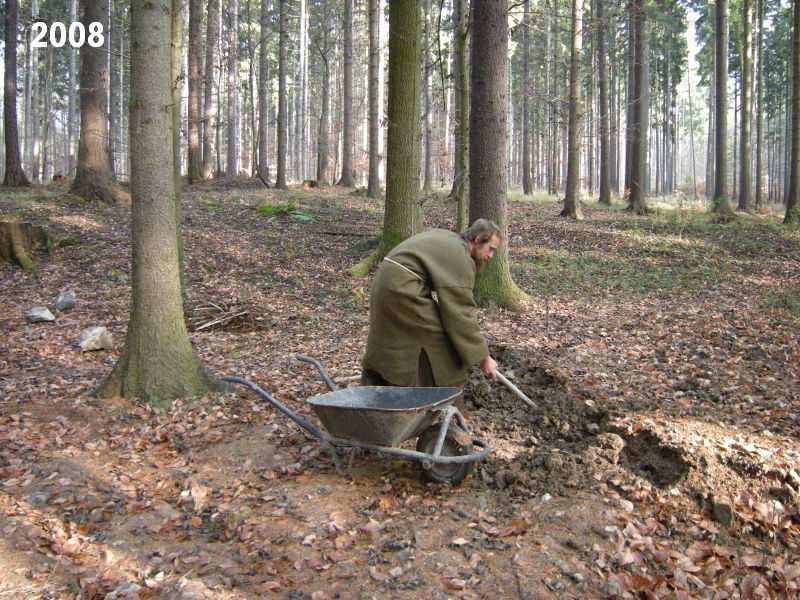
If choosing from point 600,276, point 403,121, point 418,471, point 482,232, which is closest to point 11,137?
point 403,121

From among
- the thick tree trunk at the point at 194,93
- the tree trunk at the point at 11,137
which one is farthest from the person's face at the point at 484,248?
the thick tree trunk at the point at 194,93

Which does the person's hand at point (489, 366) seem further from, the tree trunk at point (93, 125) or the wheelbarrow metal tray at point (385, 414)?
the tree trunk at point (93, 125)

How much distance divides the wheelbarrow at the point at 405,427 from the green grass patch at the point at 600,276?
6.21 m

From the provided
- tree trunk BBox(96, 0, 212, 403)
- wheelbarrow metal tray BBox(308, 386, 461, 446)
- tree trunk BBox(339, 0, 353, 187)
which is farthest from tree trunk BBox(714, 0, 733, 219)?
tree trunk BBox(96, 0, 212, 403)

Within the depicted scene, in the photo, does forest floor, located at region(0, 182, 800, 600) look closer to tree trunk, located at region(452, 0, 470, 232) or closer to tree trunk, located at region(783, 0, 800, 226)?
tree trunk, located at region(452, 0, 470, 232)

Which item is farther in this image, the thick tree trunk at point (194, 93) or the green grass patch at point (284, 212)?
the thick tree trunk at point (194, 93)

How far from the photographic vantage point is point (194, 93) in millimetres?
23922

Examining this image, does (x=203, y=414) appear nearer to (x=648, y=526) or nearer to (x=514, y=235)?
(x=648, y=526)

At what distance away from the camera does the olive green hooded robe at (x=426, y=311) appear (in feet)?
15.9

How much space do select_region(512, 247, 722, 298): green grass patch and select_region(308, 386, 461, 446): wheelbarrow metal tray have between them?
6200 millimetres

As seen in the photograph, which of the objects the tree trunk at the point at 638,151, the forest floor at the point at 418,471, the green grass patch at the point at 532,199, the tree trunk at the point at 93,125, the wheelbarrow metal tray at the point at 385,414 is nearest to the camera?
the forest floor at the point at 418,471

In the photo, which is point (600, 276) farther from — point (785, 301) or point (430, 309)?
point (430, 309)

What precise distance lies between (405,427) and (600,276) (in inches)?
341

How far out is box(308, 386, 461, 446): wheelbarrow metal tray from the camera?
166 inches
